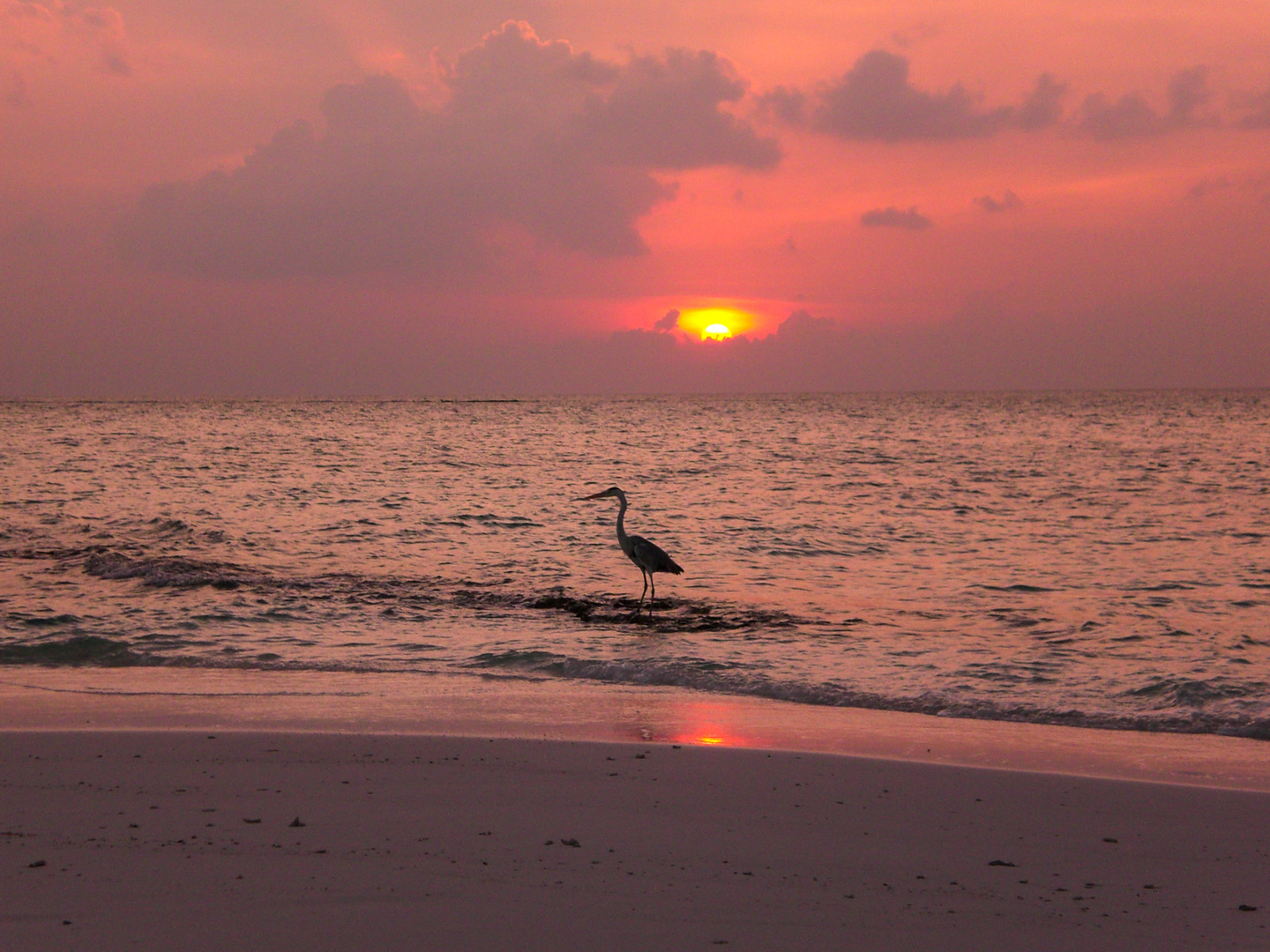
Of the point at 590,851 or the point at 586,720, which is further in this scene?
the point at 586,720

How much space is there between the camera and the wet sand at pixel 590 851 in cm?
411

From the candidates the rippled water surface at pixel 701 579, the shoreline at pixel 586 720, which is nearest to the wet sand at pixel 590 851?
the shoreline at pixel 586 720

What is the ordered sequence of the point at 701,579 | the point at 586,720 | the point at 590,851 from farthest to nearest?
1. the point at 701,579
2. the point at 586,720
3. the point at 590,851

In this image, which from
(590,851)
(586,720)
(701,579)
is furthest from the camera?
(701,579)

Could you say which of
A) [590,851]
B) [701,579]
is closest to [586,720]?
[590,851]

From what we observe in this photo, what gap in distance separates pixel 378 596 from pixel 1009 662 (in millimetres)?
8142

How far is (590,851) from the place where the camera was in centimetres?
490

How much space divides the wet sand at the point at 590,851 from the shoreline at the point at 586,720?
1.37 ft

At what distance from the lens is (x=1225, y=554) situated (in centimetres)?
1650

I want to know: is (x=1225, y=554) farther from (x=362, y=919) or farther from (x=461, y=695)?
(x=362, y=919)

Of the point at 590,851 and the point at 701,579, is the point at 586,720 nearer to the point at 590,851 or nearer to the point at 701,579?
the point at 590,851

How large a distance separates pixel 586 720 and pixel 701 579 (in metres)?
7.82

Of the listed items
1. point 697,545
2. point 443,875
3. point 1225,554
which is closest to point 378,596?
point 697,545

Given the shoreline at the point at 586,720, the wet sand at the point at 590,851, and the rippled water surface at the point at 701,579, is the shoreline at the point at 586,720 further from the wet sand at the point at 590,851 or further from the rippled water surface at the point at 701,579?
the rippled water surface at the point at 701,579
